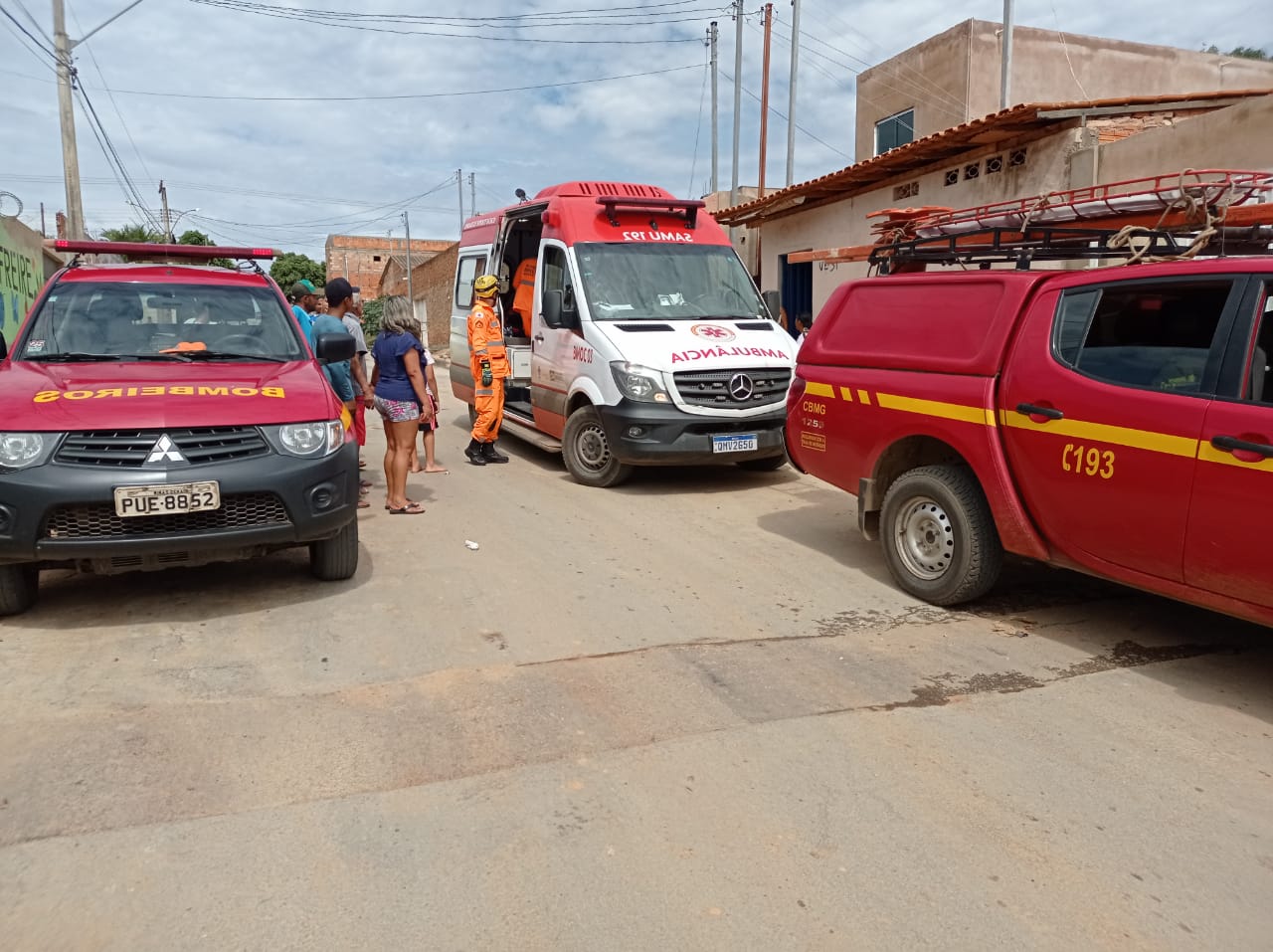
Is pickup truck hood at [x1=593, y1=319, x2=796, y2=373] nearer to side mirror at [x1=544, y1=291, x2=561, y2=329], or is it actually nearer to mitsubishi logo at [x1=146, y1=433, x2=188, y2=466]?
side mirror at [x1=544, y1=291, x2=561, y2=329]

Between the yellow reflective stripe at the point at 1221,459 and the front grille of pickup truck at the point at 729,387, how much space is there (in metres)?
4.30

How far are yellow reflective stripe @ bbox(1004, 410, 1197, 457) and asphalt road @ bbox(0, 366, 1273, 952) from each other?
3.39ft

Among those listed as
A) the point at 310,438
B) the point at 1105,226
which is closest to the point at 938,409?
the point at 1105,226

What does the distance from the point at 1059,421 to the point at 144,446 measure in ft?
14.2

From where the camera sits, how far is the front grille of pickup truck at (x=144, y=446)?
426 cm

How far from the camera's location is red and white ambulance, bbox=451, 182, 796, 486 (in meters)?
7.62

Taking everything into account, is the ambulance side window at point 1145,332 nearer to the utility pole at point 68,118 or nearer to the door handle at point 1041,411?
the door handle at point 1041,411

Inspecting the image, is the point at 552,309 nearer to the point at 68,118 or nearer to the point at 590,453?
the point at 590,453

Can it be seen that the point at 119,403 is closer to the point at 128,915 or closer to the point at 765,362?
the point at 128,915

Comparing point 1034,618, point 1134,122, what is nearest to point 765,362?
point 1034,618

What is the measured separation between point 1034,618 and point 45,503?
4862 millimetres

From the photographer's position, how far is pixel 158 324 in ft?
17.8

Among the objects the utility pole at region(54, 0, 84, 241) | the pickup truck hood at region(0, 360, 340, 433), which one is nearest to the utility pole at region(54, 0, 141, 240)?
the utility pole at region(54, 0, 84, 241)

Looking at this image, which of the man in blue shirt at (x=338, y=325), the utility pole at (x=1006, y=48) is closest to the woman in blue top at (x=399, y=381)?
the man in blue shirt at (x=338, y=325)
